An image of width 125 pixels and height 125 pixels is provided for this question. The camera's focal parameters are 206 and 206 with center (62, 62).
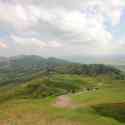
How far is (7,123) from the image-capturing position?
1251 inches

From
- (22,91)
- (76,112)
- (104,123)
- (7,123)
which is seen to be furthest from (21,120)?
(22,91)

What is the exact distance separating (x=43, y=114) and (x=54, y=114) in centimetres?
211

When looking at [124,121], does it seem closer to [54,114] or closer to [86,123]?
[86,123]

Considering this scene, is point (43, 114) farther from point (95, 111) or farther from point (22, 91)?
point (22, 91)

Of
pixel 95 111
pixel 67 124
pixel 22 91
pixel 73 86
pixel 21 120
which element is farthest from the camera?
pixel 22 91

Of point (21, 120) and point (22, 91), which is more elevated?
point (21, 120)

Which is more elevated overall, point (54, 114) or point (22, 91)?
point (54, 114)

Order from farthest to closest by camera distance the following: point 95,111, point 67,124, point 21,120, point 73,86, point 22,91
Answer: point 22,91 → point 73,86 → point 95,111 → point 21,120 → point 67,124

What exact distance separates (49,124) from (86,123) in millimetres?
5664

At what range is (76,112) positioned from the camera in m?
38.1

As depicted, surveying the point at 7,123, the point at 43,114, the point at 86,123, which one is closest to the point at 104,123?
the point at 86,123

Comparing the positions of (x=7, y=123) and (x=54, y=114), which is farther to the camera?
(x=54, y=114)

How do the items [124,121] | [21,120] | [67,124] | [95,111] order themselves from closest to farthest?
1. [67,124]
2. [21,120]
3. [124,121]
4. [95,111]

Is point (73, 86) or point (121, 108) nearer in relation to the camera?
point (121, 108)
